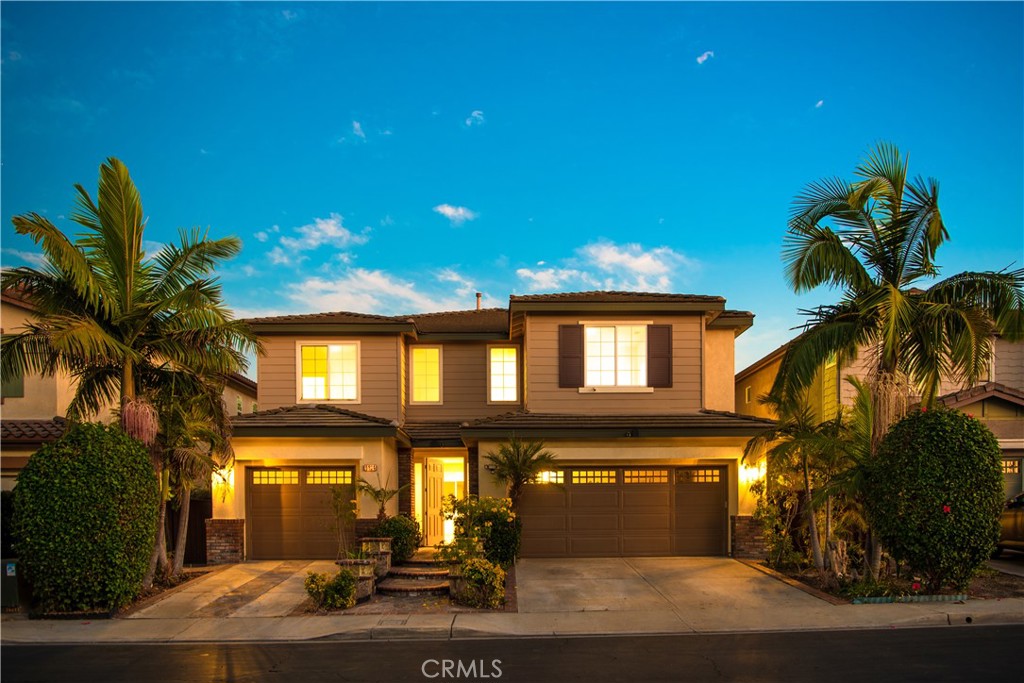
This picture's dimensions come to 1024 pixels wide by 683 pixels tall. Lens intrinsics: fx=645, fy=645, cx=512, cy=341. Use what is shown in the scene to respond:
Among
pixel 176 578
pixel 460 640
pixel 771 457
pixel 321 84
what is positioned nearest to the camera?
pixel 460 640

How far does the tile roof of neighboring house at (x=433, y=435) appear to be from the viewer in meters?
16.9

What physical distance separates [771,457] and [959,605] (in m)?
3.52

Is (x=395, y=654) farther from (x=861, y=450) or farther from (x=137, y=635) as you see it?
(x=861, y=450)

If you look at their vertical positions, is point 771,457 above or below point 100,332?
below

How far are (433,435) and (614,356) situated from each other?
5.15m

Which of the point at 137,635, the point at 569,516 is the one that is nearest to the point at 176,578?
the point at 137,635

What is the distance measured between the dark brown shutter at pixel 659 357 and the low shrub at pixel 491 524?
521 cm

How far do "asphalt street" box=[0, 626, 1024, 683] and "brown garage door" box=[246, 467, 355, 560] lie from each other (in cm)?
624

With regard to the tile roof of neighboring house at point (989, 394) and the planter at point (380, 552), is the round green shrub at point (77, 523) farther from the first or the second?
the tile roof of neighboring house at point (989, 394)

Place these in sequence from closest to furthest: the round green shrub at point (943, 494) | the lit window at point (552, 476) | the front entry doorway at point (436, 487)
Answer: the round green shrub at point (943, 494) < the lit window at point (552, 476) < the front entry doorway at point (436, 487)

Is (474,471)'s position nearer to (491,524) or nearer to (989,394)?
(491,524)

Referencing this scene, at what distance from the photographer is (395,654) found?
8.38m

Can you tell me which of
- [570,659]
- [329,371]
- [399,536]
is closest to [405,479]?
[399,536]

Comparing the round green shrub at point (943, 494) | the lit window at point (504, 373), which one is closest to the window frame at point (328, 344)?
the lit window at point (504, 373)
